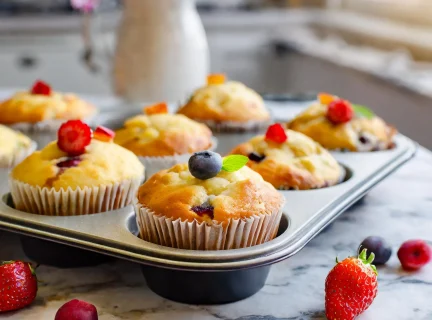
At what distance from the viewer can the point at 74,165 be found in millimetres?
1268

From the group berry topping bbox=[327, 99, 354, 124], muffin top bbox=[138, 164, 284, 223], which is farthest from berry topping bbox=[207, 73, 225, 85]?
muffin top bbox=[138, 164, 284, 223]

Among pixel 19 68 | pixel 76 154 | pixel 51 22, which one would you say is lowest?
pixel 19 68

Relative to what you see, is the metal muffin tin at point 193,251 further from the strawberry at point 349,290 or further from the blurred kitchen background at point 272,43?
the blurred kitchen background at point 272,43

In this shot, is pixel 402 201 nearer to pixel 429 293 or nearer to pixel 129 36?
pixel 429 293

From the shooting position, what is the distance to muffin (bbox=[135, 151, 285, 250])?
1049mm

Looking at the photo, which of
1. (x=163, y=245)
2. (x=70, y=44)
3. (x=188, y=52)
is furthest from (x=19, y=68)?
(x=163, y=245)

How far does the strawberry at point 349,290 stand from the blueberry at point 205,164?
28 cm

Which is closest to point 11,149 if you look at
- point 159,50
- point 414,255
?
point 159,50

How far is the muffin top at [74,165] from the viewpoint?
4.06 ft

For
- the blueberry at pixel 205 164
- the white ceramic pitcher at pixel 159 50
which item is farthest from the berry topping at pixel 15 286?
the white ceramic pitcher at pixel 159 50

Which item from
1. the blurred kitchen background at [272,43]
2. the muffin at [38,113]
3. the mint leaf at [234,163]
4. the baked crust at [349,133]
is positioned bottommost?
the blurred kitchen background at [272,43]

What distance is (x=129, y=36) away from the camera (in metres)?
→ 2.27

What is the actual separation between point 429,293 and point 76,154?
2.44ft

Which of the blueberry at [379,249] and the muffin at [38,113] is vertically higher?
the blueberry at [379,249]
